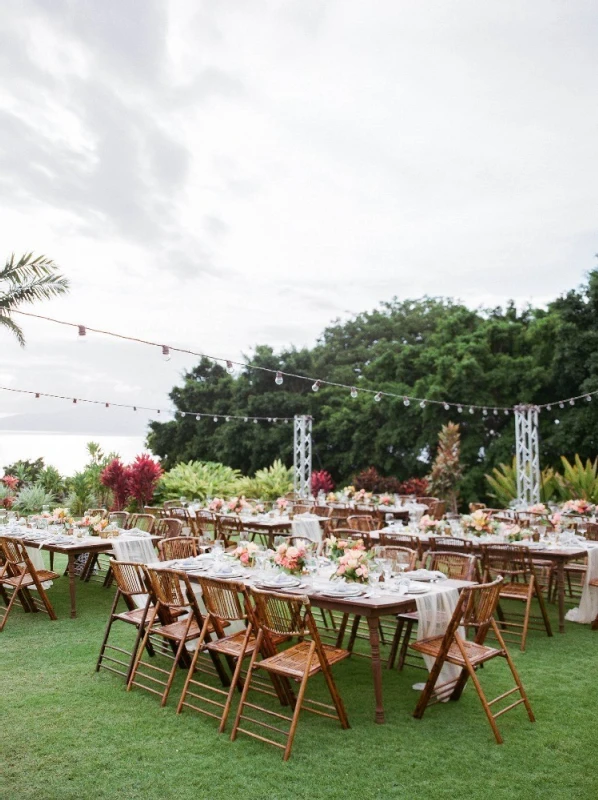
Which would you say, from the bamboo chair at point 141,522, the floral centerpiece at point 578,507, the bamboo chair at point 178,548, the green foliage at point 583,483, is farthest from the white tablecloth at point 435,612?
the green foliage at point 583,483

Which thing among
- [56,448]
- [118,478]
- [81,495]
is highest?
[56,448]

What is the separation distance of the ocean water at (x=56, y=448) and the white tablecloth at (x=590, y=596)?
12375mm

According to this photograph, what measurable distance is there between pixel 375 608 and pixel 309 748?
83 centimetres

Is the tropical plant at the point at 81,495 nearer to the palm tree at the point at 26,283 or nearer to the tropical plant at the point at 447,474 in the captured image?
the palm tree at the point at 26,283

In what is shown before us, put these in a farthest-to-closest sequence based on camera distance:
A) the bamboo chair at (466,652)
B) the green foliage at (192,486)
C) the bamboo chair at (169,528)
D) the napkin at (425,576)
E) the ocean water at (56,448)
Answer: the ocean water at (56,448) < the green foliage at (192,486) < the bamboo chair at (169,528) < the napkin at (425,576) < the bamboo chair at (466,652)

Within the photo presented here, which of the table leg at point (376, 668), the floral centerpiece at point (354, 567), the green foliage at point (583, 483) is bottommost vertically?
the table leg at point (376, 668)

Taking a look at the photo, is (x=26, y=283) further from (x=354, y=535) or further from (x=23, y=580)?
(x=354, y=535)

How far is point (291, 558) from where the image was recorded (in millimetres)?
4688

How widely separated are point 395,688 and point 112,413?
1229cm

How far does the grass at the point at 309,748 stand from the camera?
3338 millimetres

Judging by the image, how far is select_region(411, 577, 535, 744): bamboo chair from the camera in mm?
4004

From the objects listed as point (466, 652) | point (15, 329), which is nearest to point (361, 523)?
point (466, 652)

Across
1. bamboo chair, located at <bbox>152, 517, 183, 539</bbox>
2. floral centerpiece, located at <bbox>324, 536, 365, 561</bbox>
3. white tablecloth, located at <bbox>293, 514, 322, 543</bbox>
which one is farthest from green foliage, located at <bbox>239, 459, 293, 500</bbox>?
floral centerpiece, located at <bbox>324, 536, 365, 561</bbox>

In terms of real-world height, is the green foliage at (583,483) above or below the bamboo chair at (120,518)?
above
